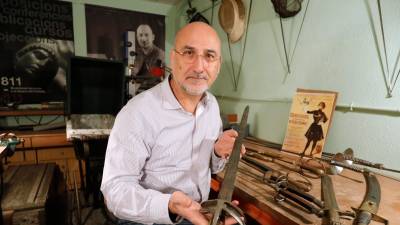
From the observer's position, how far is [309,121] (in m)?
1.27

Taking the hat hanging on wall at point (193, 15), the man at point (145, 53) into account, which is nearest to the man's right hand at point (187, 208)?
the hat hanging on wall at point (193, 15)

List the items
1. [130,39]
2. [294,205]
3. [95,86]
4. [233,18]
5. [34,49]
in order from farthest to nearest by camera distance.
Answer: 1. [130,39]
2. [34,49]
3. [95,86]
4. [233,18]
5. [294,205]

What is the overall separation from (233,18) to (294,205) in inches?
60.5

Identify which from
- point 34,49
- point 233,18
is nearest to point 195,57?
point 233,18

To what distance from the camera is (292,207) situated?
2.51 ft

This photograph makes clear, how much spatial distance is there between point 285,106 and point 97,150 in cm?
155

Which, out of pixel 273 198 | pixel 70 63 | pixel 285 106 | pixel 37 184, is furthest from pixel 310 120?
pixel 70 63

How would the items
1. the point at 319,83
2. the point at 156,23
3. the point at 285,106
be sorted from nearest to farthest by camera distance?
the point at 319,83, the point at 285,106, the point at 156,23

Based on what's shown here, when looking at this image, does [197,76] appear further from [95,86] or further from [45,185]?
[95,86]

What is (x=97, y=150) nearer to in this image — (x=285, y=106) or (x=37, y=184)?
(x=37, y=184)

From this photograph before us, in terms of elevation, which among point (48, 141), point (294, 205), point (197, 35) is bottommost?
point (48, 141)

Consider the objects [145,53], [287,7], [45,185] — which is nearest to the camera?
[45,185]

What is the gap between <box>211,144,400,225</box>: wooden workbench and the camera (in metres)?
0.72

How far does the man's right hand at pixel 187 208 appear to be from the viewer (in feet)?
2.16
